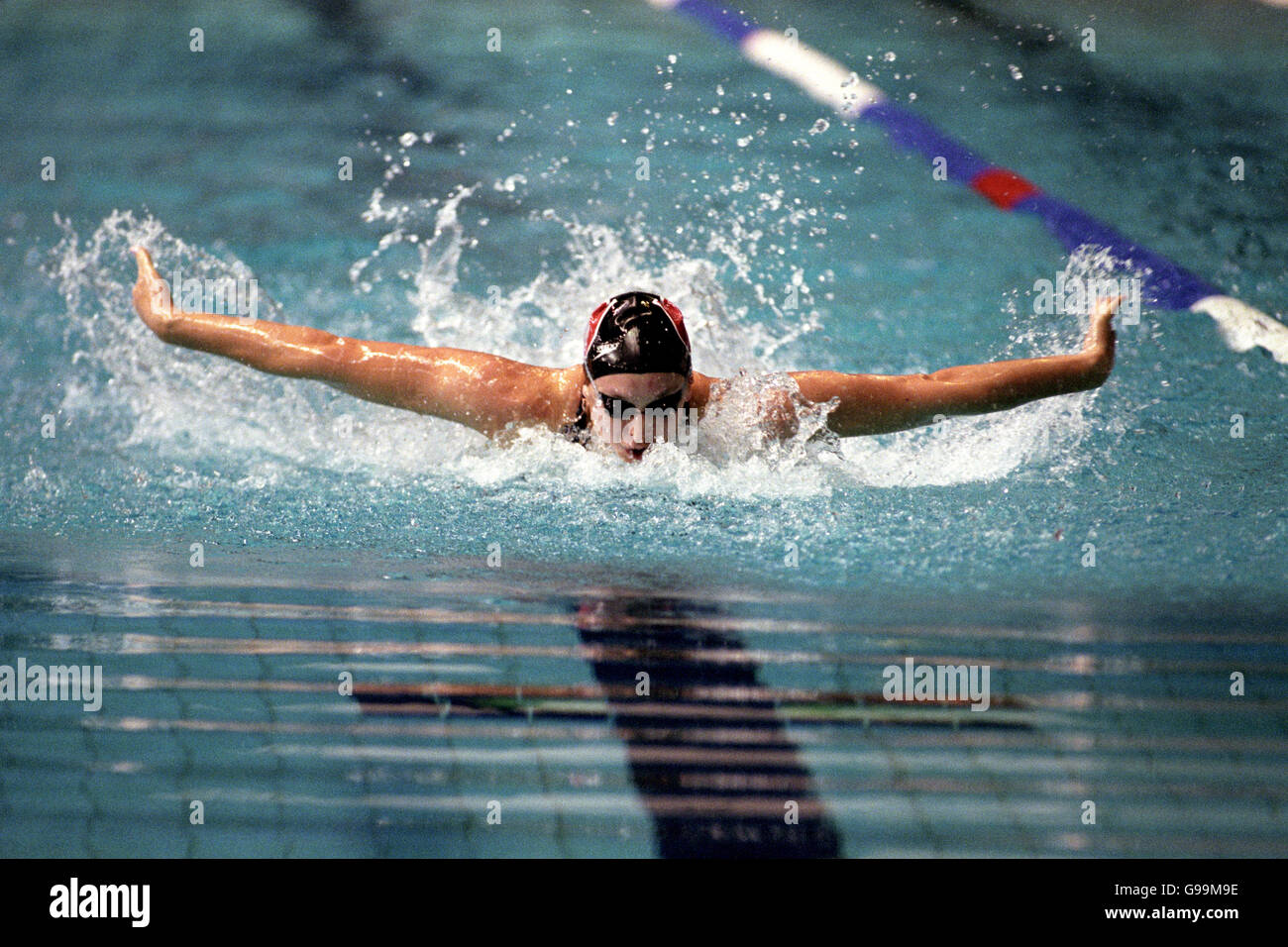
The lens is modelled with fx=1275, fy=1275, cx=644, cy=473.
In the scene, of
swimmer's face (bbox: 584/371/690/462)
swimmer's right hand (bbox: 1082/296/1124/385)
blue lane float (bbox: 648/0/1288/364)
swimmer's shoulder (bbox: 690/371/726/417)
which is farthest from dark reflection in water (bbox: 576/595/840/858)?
blue lane float (bbox: 648/0/1288/364)

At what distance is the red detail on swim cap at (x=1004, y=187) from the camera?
22.8ft

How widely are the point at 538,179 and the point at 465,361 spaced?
4451mm

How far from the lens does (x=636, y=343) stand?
3480 mm

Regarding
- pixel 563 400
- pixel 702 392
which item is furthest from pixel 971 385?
pixel 563 400

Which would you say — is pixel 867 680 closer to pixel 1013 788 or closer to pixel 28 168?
pixel 1013 788

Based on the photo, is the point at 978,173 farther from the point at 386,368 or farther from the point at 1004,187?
the point at 386,368

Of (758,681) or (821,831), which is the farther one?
(758,681)

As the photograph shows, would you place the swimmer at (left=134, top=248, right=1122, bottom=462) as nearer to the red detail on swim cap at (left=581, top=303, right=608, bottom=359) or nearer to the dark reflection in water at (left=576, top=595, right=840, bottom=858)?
the red detail on swim cap at (left=581, top=303, right=608, bottom=359)

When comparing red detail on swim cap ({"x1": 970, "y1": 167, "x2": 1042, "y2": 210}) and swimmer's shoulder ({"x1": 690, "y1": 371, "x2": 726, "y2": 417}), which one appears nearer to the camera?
swimmer's shoulder ({"x1": 690, "y1": 371, "x2": 726, "y2": 417})

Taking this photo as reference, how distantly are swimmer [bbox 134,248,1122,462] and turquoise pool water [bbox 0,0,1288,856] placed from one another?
139mm

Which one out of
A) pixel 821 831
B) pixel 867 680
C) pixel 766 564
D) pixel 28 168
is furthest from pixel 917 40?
pixel 821 831

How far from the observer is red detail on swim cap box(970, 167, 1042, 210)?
6.94 meters

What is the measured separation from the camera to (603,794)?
6.48 ft
